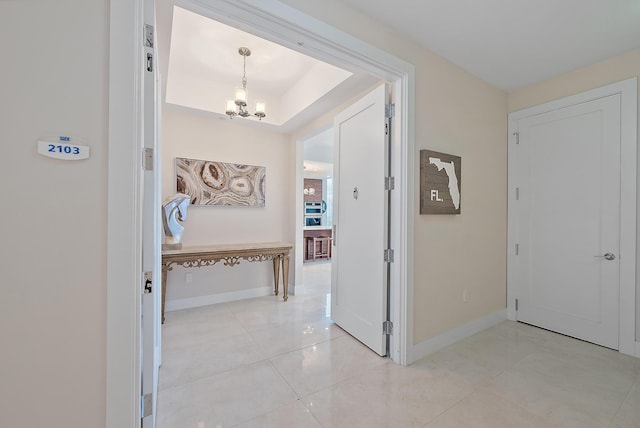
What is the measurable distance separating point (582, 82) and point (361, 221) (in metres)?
2.61

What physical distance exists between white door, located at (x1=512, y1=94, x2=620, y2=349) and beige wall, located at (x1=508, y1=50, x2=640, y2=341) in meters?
0.16

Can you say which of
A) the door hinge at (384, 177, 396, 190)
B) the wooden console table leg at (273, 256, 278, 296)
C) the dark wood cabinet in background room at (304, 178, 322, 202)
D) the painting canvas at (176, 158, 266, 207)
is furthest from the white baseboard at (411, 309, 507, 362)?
the dark wood cabinet in background room at (304, 178, 322, 202)

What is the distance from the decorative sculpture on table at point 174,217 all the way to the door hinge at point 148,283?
2.09m

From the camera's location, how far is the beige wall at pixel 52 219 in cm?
93

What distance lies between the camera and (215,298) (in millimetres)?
3637

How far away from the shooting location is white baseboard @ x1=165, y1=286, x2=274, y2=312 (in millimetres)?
3367

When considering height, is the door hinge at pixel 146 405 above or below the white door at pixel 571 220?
below

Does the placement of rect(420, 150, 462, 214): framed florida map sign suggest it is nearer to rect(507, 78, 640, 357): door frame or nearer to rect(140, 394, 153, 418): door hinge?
rect(507, 78, 640, 357): door frame

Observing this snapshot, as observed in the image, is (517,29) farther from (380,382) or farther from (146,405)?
(146,405)

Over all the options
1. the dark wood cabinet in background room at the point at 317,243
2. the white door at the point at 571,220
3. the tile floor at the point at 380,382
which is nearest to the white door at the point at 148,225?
the tile floor at the point at 380,382

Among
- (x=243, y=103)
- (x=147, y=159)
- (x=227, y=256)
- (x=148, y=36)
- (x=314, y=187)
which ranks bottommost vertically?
(x=227, y=256)

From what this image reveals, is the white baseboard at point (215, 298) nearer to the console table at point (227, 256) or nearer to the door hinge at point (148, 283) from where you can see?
the console table at point (227, 256)

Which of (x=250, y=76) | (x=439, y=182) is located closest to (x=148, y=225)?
(x=439, y=182)

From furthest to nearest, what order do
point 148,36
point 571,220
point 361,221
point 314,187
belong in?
point 314,187, point 571,220, point 361,221, point 148,36
